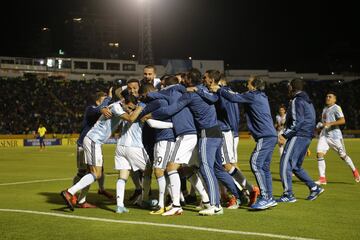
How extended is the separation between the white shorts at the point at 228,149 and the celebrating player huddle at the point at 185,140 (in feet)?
0.04

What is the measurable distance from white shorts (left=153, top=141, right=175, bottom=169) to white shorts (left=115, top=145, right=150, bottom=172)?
1.26ft

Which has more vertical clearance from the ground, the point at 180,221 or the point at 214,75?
the point at 214,75

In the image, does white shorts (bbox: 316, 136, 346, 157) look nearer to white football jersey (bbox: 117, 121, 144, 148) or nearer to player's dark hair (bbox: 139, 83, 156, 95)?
white football jersey (bbox: 117, 121, 144, 148)

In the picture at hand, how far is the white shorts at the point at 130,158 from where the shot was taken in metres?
9.56

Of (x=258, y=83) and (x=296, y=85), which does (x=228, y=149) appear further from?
(x=296, y=85)

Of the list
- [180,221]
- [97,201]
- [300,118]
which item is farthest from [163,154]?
[300,118]

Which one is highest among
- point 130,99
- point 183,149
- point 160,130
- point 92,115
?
point 130,99

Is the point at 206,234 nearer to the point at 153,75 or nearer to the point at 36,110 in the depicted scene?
the point at 153,75

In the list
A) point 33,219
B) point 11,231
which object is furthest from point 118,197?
point 11,231

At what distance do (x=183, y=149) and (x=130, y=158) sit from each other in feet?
3.39

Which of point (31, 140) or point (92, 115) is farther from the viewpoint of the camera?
point (31, 140)

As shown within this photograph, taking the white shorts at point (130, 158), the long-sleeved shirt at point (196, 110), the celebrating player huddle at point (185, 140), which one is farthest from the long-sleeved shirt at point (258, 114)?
the white shorts at point (130, 158)

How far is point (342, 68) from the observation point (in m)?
102

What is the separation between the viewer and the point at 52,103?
56.6 metres
